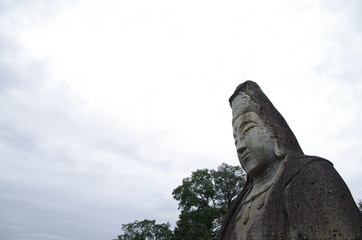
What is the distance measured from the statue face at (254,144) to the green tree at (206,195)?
29.0 m

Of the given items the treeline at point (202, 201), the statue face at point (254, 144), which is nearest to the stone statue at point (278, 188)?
the statue face at point (254, 144)

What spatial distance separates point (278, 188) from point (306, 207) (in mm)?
537

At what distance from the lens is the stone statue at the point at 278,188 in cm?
399

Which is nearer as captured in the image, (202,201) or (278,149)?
(278,149)

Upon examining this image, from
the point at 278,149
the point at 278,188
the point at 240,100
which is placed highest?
the point at 240,100

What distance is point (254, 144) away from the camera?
5.26 meters

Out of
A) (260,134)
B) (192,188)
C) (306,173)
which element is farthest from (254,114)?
(192,188)

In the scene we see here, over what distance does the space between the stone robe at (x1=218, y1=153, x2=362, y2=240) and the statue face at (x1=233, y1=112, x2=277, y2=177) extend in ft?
1.25

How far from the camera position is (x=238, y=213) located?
571cm

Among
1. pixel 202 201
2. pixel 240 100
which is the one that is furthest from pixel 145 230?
pixel 240 100

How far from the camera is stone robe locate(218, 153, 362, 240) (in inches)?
154

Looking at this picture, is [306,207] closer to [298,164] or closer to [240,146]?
[298,164]

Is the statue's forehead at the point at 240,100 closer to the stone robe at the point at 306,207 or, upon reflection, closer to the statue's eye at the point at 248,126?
the statue's eye at the point at 248,126

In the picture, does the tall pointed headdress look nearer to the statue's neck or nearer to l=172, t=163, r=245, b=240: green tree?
the statue's neck
